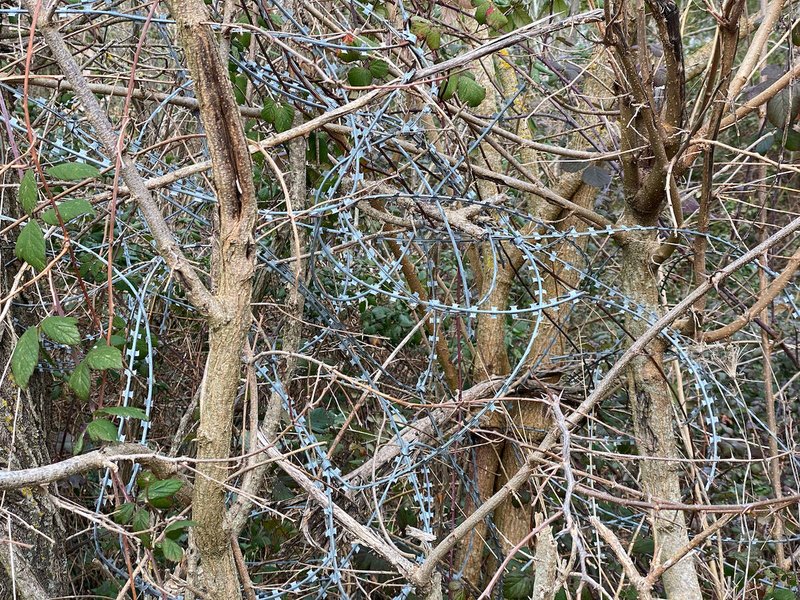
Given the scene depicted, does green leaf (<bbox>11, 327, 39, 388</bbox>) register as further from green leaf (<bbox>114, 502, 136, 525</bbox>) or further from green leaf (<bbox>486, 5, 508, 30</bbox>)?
green leaf (<bbox>486, 5, 508, 30</bbox>)

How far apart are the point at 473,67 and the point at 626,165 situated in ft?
3.18

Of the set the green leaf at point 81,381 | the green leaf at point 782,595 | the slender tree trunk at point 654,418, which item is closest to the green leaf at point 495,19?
the slender tree trunk at point 654,418

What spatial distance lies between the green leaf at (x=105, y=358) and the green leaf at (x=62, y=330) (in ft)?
0.15

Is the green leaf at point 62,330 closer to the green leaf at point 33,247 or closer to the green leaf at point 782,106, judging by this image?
the green leaf at point 33,247

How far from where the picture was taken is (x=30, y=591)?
1.71m

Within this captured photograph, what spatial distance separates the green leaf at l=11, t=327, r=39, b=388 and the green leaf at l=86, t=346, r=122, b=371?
0.11 metres

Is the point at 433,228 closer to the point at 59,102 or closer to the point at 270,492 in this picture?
the point at 270,492

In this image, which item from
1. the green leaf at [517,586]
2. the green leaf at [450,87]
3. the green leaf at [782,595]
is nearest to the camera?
the green leaf at [450,87]

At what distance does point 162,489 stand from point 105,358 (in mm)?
263

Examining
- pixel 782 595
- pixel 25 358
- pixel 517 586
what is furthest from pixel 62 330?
pixel 782 595

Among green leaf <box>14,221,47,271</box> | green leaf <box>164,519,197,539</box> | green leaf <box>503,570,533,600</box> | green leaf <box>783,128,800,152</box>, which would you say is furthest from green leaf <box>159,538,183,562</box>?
green leaf <box>783,128,800,152</box>

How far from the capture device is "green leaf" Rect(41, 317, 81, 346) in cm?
142

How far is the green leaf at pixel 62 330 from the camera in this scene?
142cm

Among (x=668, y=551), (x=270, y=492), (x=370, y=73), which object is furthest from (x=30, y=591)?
(x=668, y=551)
